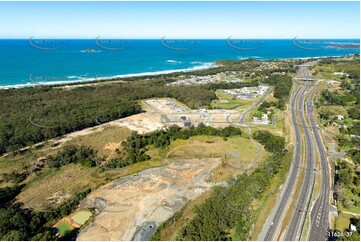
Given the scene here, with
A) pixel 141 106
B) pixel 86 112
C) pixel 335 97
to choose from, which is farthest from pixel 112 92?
pixel 335 97

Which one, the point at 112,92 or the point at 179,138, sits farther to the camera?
the point at 112,92

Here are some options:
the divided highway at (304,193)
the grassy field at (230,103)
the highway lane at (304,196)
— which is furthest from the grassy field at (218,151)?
the grassy field at (230,103)

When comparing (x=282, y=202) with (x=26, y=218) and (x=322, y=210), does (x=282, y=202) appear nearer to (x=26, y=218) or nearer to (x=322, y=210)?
(x=322, y=210)

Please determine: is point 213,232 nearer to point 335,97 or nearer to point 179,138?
point 179,138

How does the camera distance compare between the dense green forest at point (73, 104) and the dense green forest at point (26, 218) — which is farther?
the dense green forest at point (73, 104)

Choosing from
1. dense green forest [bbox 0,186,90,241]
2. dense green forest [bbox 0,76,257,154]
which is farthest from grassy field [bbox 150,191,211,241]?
dense green forest [bbox 0,76,257,154]

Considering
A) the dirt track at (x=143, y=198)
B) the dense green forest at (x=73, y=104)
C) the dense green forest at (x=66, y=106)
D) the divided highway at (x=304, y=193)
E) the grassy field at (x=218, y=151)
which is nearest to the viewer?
the divided highway at (x=304, y=193)

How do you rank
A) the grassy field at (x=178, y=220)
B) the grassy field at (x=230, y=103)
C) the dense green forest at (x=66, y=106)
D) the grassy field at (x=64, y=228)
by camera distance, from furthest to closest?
the grassy field at (x=230, y=103) → the dense green forest at (x=66, y=106) → the grassy field at (x=64, y=228) → the grassy field at (x=178, y=220)

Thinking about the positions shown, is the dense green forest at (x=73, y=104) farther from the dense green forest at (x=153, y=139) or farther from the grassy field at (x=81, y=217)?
the grassy field at (x=81, y=217)
